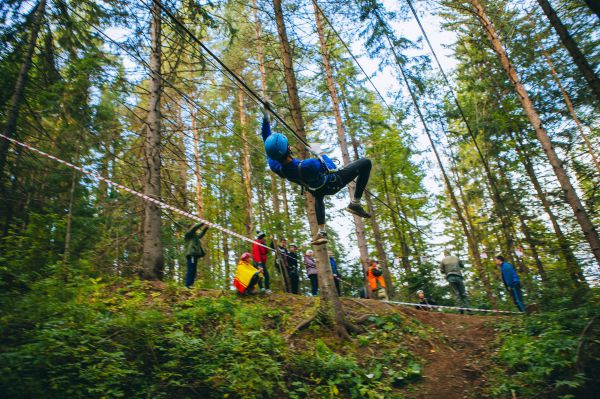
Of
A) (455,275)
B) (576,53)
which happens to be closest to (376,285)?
(455,275)

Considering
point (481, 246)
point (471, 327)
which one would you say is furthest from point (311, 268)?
point (481, 246)

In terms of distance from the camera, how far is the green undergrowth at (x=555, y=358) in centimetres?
477

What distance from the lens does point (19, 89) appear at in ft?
21.3

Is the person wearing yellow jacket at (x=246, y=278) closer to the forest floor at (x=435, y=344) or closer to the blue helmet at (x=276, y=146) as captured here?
the forest floor at (x=435, y=344)

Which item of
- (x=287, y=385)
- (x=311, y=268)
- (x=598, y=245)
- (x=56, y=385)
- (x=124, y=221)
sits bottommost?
(x=287, y=385)

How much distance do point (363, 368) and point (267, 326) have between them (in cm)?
179

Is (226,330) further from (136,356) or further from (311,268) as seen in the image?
(311,268)

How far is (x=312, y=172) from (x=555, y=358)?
4.49 metres

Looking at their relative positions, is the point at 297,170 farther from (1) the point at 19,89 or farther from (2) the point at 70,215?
(1) the point at 19,89

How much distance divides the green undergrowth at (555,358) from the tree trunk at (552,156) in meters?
1.86

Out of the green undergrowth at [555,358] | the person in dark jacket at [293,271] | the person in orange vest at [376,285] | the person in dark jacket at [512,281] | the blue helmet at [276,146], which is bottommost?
the green undergrowth at [555,358]

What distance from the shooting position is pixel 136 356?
13.7ft

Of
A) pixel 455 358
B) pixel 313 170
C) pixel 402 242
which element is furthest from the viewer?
pixel 402 242

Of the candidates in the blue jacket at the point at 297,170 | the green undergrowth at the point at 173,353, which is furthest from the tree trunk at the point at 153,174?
the blue jacket at the point at 297,170
